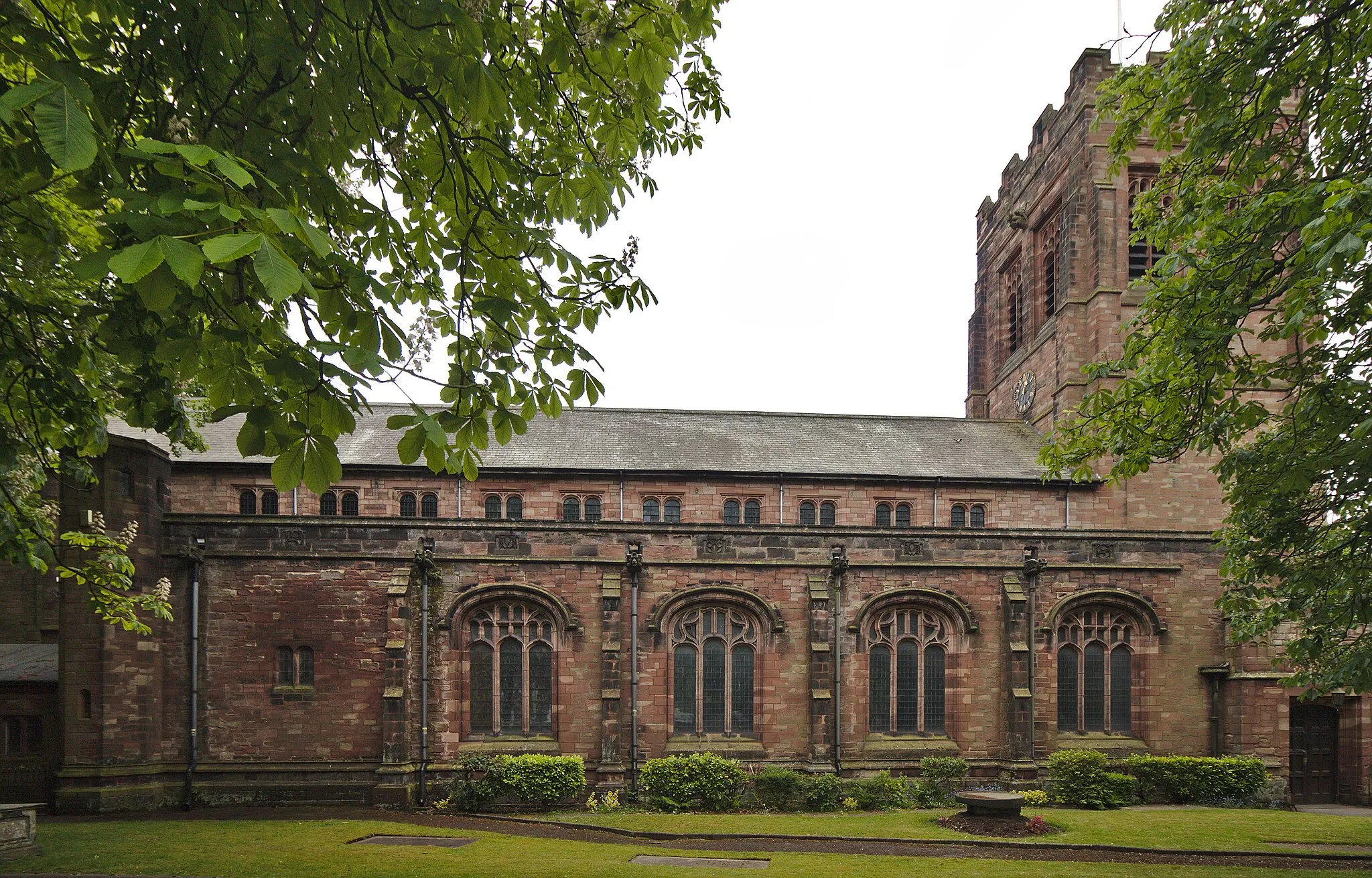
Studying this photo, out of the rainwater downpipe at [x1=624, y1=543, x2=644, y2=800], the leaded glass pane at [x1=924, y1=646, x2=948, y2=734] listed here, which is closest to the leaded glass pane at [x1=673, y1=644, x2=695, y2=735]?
the rainwater downpipe at [x1=624, y1=543, x2=644, y2=800]

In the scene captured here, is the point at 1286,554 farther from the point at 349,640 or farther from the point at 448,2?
the point at 349,640

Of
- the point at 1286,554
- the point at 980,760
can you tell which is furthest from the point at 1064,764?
the point at 1286,554

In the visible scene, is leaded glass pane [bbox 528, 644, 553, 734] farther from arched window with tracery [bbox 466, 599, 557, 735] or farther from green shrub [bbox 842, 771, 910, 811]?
green shrub [bbox 842, 771, 910, 811]

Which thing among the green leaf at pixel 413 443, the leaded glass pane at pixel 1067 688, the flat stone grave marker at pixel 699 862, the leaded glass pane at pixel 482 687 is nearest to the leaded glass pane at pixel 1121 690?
the leaded glass pane at pixel 1067 688

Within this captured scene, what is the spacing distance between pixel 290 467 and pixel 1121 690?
987 inches

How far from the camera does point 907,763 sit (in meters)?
22.1

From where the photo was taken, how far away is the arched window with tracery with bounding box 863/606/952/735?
23109 mm

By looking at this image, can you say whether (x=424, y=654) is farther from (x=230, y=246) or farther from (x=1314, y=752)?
(x=1314, y=752)

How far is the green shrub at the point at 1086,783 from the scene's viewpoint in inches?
845

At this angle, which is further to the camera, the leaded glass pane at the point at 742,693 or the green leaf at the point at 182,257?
the leaded glass pane at the point at 742,693

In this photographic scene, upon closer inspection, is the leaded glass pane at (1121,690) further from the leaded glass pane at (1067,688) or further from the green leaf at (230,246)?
the green leaf at (230,246)

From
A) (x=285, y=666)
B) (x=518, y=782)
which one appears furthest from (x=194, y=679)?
(x=518, y=782)

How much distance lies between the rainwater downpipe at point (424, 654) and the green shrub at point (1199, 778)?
18.4m

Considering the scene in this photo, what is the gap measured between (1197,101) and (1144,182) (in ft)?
82.1
